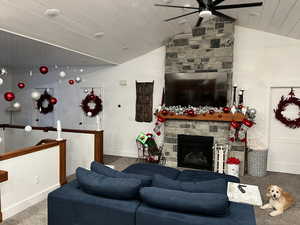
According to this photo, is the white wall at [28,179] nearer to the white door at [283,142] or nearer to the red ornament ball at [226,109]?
the red ornament ball at [226,109]

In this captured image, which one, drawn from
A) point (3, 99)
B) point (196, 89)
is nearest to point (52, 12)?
point (196, 89)

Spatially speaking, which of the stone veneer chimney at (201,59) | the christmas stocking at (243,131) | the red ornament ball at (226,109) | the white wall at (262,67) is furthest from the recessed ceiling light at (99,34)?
the christmas stocking at (243,131)

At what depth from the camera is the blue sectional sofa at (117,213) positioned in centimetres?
170

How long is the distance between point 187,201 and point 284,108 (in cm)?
434

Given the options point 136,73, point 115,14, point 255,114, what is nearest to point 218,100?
point 255,114

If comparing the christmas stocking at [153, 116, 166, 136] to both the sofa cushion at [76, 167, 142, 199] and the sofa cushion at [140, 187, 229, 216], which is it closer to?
the sofa cushion at [76, 167, 142, 199]

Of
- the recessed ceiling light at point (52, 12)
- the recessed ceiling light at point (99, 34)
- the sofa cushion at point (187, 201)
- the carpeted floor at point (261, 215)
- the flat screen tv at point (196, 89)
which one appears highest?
the recessed ceiling light at point (99, 34)

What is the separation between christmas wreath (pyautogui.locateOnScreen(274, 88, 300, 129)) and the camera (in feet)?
15.9

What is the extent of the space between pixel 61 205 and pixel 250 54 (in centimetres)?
505

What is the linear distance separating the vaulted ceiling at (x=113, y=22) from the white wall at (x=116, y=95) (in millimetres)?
712

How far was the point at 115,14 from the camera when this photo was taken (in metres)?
3.58

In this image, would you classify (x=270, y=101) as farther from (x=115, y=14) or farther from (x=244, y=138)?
(x=115, y=14)

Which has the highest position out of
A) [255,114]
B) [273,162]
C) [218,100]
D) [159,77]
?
[159,77]

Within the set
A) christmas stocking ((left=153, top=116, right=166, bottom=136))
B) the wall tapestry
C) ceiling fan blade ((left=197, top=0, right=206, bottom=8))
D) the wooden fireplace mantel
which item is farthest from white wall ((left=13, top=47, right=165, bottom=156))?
ceiling fan blade ((left=197, top=0, right=206, bottom=8))
